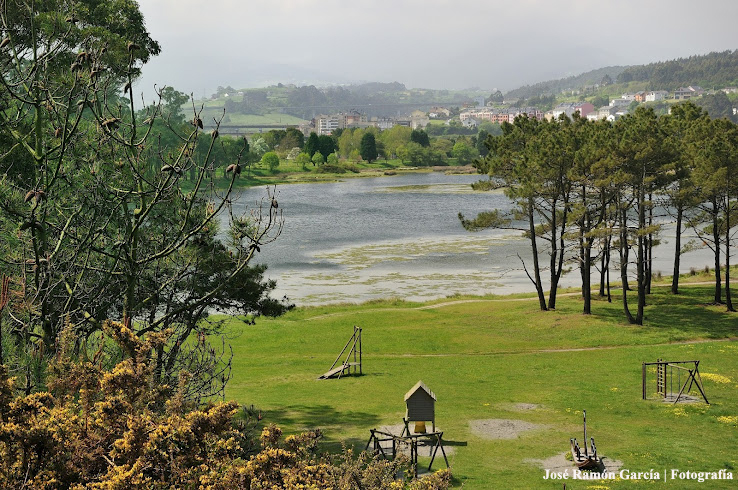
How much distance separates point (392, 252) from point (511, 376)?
33.0 m

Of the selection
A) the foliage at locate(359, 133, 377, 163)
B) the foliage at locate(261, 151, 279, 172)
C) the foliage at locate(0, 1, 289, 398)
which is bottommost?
the foliage at locate(0, 1, 289, 398)

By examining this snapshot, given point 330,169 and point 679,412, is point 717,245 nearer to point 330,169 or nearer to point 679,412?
point 679,412

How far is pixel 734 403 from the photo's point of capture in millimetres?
20797

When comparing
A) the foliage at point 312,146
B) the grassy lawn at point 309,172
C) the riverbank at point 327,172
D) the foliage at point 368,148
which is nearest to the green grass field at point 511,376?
the grassy lawn at point 309,172

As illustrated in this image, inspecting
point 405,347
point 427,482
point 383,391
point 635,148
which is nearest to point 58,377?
point 427,482

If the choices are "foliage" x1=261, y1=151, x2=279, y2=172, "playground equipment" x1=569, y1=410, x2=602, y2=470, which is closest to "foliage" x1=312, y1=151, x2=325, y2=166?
"foliage" x1=261, y1=151, x2=279, y2=172

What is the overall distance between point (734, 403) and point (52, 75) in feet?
63.7

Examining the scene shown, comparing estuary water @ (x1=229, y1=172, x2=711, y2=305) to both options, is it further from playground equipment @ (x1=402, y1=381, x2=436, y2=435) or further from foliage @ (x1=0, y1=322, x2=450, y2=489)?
foliage @ (x1=0, y1=322, x2=450, y2=489)

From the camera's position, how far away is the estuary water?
1825 inches

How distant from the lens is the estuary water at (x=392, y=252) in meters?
46.3

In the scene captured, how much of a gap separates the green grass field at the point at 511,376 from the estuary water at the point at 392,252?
454cm

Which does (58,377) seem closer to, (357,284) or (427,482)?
(427,482)

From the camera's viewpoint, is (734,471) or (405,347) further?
(405,347)

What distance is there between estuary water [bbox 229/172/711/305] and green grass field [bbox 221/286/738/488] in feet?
14.9
